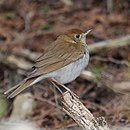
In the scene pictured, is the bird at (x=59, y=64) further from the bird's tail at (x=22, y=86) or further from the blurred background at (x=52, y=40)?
the blurred background at (x=52, y=40)

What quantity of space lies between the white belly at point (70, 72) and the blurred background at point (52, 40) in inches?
18.8

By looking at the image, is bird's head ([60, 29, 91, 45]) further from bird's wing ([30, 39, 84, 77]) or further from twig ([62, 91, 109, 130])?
twig ([62, 91, 109, 130])

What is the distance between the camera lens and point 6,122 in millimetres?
6035

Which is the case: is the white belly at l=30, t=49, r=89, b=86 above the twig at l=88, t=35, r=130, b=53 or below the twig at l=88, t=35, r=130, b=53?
below

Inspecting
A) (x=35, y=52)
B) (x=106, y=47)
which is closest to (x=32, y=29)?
(x=35, y=52)

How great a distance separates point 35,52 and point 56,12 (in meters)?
1.44

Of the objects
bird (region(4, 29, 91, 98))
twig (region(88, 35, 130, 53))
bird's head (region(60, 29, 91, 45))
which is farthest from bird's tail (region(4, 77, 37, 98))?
twig (region(88, 35, 130, 53))

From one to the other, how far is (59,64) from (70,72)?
0.17m

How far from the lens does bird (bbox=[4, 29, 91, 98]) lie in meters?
5.45

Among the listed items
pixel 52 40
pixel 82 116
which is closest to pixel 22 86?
pixel 82 116

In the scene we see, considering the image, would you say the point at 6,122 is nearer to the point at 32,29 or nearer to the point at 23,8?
the point at 32,29

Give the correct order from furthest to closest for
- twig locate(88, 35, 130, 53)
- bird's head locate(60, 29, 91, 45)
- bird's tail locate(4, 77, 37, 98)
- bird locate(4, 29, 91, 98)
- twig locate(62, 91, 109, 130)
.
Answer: twig locate(88, 35, 130, 53), bird's head locate(60, 29, 91, 45), bird locate(4, 29, 91, 98), bird's tail locate(4, 77, 37, 98), twig locate(62, 91, 109, 130)

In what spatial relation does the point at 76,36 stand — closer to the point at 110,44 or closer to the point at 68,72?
the point at 68,72

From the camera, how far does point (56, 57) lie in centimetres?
563
